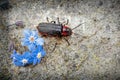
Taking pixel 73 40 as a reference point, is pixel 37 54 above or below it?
below

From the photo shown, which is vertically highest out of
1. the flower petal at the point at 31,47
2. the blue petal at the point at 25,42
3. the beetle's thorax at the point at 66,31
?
the beetle's thorax at the point at 66,31

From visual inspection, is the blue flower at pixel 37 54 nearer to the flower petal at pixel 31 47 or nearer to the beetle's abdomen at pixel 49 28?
the flower petal at pixel 31 47

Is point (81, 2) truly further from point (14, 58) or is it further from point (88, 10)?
point (14, 58)

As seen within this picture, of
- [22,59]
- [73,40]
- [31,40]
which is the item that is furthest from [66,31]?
[22,59]

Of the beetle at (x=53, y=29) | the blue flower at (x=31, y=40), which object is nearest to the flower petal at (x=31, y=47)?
the blue flower at (x=31, y=40)

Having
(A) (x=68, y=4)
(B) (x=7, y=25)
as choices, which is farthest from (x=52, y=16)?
(B) (x=7, y=25)

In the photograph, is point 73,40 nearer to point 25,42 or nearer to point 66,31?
point 66,31

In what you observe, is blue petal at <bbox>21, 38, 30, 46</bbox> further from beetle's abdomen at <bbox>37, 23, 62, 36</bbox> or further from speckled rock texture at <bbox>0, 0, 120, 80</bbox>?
beetle's abdomen at <bbox>37, 23, 62, 36</bbox>
